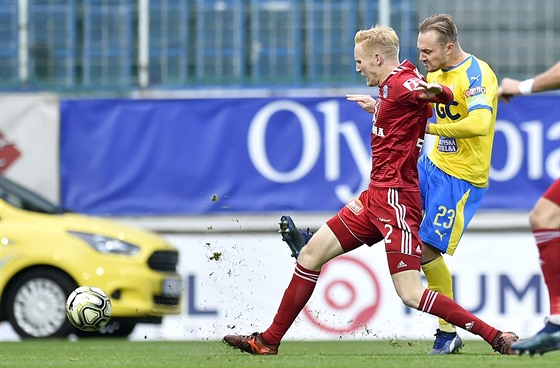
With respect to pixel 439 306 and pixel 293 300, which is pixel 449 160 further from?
pixel 293 300

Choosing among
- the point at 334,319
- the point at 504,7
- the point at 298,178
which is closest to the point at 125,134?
the point at 298,178

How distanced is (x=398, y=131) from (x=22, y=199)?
259 inches

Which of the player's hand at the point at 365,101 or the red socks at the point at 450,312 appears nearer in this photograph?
the red socks at the point at 450,312

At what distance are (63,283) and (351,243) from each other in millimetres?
5524

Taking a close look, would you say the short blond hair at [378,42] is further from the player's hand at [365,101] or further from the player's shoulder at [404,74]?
the player's hand at [365,101]

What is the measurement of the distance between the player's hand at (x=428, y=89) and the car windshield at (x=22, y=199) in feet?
21.7

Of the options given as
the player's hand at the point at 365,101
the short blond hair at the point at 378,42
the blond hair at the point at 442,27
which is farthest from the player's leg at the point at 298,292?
the blond hair at the point at 442,27

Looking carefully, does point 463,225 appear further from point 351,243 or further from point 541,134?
point 541,134

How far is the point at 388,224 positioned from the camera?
816 cm

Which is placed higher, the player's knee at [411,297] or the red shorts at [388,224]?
the red shorts at [388,224]

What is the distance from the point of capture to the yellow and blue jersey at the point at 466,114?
8625mm

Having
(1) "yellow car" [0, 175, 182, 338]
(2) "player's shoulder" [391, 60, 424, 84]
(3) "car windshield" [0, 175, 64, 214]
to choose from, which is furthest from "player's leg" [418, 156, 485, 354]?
(3) "car windshield" [0, 175, 64, 214]

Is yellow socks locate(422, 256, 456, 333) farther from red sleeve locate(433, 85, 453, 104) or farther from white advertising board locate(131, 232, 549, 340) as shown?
white advertising board locate(131, 232, 549, 340)

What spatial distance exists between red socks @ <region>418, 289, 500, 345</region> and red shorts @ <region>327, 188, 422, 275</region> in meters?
0.20
